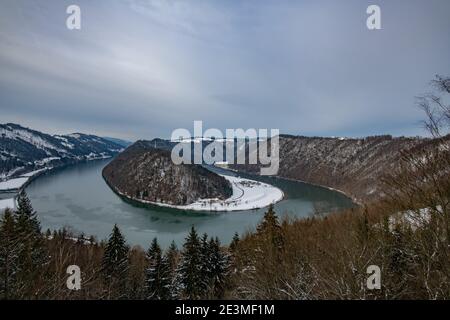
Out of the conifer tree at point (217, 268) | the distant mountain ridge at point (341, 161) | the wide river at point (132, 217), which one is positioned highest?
the distant mountain ridge at point (341, 161)

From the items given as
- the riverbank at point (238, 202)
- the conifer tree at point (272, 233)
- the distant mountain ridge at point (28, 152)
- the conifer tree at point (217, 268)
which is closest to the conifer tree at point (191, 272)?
the conifer tree at point (217, 268)

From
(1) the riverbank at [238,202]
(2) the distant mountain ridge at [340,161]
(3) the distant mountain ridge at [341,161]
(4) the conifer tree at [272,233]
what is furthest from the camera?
(2) the distant mountain ridge at [340,161]

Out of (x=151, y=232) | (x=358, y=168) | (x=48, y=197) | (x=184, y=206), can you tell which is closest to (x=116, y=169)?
(x=48, y=197)

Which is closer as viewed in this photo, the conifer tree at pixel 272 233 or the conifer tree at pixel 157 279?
the conifer tree at pixel 272 233

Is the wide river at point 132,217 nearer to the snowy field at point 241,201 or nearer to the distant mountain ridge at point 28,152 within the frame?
the snowy field at point 241,201

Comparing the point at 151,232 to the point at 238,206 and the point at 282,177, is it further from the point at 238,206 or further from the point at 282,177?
the point at 282,177

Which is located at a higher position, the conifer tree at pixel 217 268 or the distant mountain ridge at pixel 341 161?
the distant mountain ridge at pixel 341 161

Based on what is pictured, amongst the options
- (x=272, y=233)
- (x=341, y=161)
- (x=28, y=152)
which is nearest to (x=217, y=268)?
(x=272, y=233)

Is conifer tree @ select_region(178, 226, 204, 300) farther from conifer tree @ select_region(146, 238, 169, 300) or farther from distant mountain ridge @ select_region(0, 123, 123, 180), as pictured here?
distant mountain ridge @ select_region(0, 123, 123, 180)
